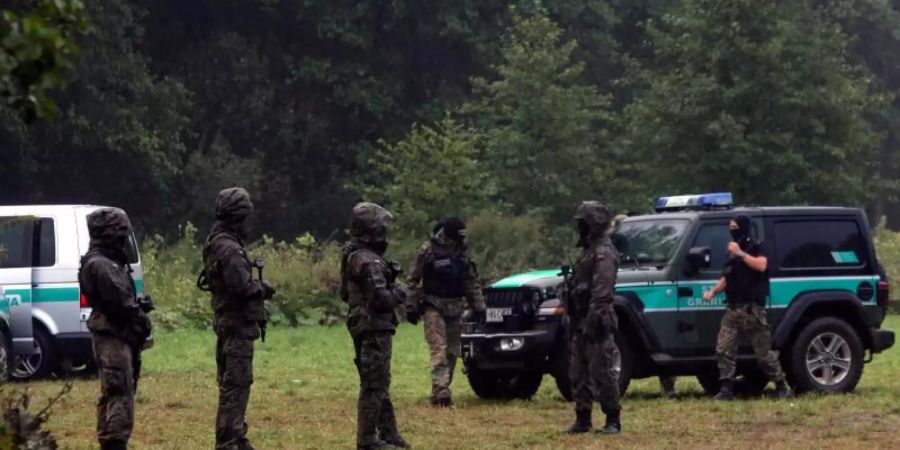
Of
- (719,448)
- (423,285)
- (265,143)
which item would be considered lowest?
(719,448)

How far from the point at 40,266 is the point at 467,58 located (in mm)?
34990

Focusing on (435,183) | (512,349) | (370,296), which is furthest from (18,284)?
(435,183)

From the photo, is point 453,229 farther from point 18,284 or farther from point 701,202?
point 18,284

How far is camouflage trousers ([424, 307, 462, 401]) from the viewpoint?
1458 centimetres

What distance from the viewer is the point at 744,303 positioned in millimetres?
14477

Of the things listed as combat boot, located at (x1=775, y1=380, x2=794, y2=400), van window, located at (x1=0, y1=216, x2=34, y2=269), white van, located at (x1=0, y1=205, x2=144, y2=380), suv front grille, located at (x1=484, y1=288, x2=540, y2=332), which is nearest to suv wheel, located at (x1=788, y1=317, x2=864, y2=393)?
combat boot, located at (x1=775, y1=380, x2=794, y2=400)

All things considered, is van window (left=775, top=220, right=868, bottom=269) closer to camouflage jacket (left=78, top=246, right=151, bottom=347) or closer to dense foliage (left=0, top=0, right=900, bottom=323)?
camouflage jacket (left=78, top=246, right=151, bottom=347)

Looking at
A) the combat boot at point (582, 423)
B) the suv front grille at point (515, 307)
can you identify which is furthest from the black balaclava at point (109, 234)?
the suv front grille at point (515, 307)

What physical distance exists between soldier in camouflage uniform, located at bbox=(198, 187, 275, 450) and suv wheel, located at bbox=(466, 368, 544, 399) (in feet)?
17.5

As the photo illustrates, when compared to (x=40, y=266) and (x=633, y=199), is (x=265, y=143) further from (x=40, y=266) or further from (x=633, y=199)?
(x=40, y=266)

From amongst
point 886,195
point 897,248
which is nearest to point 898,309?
point 897,248

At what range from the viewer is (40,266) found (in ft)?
55.8

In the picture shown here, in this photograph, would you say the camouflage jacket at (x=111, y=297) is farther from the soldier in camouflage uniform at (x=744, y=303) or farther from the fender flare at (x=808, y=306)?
the fender flare at (x=808, y=306)

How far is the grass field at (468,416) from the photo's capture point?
39.4 ft
